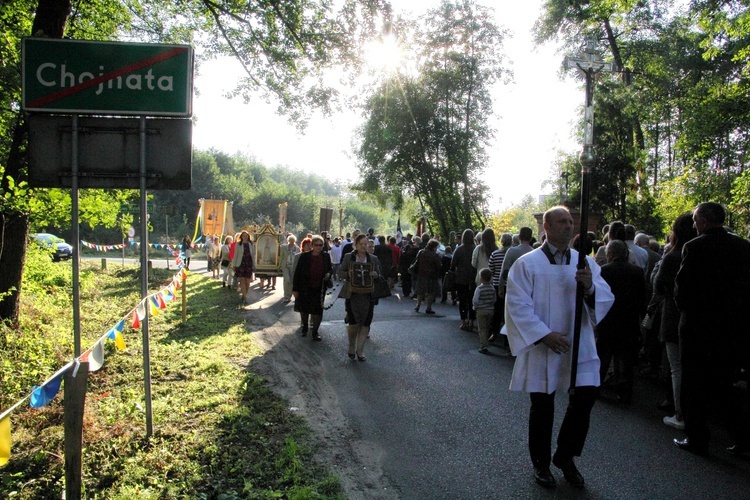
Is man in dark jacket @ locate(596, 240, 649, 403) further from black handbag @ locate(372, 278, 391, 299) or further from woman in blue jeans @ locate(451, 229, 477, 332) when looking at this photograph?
woman in blue jeans @ locate(451, 229, 477, 332)

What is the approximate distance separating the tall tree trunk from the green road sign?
4.88 m

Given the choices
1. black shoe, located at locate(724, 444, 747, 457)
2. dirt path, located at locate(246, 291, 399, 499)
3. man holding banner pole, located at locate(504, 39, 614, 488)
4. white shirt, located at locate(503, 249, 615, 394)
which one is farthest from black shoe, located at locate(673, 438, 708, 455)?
dirt path, located at locate(246, 291, 399, 499)

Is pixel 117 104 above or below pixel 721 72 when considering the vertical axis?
below

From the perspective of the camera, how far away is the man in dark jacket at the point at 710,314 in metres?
4.88

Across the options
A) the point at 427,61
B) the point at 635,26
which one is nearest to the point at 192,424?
the point at 635,26

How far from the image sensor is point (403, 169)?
1339 inches

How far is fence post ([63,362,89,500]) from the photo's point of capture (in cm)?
332

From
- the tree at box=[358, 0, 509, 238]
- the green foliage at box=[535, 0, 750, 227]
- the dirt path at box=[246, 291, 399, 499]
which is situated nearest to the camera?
the dirt path at box=[246, 291, 399, 499]

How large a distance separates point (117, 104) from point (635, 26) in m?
26.3

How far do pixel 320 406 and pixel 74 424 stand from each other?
315cm

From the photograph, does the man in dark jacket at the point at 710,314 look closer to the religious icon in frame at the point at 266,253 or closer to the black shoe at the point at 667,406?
the black shoe at the point at 667,406

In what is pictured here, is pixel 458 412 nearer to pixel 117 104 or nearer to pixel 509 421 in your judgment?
pixel 509 421

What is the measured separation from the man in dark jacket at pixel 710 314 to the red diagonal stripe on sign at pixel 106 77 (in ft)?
15.6

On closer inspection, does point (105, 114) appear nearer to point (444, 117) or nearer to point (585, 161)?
point (585, 161)
